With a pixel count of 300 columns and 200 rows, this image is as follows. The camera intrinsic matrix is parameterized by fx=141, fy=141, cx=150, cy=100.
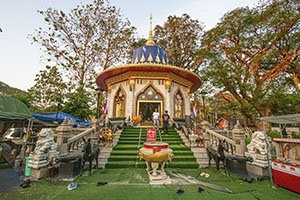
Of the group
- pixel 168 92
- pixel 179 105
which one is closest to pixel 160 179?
pixel 168 92

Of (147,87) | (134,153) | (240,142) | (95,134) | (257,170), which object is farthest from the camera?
(147,87)

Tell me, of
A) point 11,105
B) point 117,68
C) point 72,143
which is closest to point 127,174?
point 72,143

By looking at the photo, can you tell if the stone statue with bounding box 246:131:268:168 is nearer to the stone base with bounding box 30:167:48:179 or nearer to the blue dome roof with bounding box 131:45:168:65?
the stone base with bounding box 30:167:48:179

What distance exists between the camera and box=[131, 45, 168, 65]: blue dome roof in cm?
1435

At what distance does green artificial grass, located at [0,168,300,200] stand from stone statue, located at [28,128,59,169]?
626 mm

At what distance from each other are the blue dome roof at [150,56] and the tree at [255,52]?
5.55 meters

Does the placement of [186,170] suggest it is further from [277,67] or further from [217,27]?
[217,27]

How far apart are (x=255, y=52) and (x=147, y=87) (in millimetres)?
12969

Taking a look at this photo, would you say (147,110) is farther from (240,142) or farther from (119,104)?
(240,142)

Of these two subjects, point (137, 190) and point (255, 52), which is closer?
point (137, 190)

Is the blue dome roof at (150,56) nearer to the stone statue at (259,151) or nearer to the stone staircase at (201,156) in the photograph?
the stone staircase at (201,156)

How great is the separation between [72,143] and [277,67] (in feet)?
62.3

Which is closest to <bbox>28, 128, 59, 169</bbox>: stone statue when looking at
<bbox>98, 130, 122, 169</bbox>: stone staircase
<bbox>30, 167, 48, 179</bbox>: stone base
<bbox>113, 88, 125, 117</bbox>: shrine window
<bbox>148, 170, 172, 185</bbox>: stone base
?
<bbox>30, 167, 48, 179</bbox>: stone base

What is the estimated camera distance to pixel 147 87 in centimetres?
1298
